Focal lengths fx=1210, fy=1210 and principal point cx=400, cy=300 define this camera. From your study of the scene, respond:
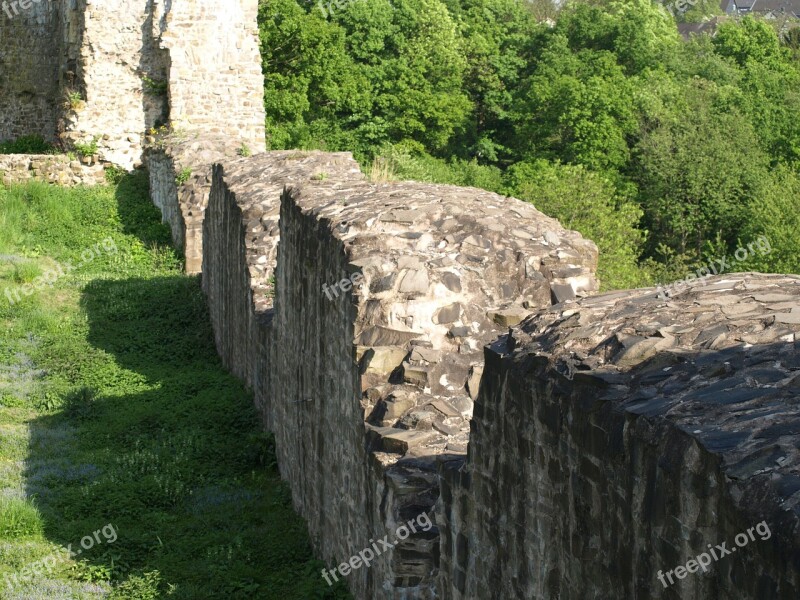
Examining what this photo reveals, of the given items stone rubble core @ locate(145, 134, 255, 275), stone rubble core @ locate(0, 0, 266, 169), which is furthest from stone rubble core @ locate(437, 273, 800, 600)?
stone rubble core @ locate(0, 0, 266, 169)

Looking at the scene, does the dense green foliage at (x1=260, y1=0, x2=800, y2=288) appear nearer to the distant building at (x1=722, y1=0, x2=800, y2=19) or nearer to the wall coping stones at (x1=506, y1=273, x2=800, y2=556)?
the wall coping stones at (x1=506, y1=273, x2=800, y2=556)

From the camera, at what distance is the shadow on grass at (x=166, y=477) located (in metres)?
7.39

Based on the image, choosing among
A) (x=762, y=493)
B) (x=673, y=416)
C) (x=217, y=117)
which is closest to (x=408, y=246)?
(x=673, y=416)

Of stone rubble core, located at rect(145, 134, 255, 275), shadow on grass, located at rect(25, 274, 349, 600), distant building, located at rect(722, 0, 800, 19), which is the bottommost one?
shadow on grass, located at rect(25, 274, 349, 600)

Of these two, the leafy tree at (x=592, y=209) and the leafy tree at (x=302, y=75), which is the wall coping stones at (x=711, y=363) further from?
the leafy tree at (x=302, y=75)

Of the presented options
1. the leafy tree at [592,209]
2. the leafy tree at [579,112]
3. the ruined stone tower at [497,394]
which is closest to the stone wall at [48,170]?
the ruined stone tower at [497,394]

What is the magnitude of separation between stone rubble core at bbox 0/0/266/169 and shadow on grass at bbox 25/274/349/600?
6.83 m

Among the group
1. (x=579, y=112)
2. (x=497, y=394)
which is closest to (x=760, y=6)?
(x=579, y=112)

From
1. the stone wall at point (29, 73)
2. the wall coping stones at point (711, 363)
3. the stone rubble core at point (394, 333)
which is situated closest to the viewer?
the wall coping stones at point (711, 363)

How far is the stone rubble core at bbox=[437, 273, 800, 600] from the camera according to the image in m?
2.91

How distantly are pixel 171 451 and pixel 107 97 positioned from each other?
12.0m

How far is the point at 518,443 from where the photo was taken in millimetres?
4215

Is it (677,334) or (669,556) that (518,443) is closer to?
(677,334)

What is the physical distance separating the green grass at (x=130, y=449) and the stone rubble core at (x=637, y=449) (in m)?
2.52
